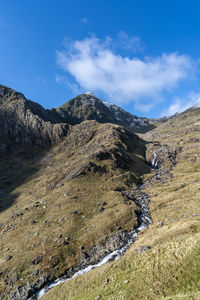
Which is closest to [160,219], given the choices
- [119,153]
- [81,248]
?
[81,248]

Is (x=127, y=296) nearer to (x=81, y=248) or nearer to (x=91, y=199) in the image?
(x=81, y=248)

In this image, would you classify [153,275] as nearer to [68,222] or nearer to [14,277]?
[14,277]

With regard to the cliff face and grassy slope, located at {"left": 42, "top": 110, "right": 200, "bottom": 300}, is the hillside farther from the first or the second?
the cliff face

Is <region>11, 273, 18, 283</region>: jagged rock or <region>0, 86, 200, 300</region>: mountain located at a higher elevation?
<region>0, 86, 200, 300</region>: mountain

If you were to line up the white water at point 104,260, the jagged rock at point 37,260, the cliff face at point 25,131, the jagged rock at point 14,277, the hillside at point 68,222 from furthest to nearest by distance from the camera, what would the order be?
the cliff face at point 25,131, the jagged rock at point 37,260, the hillside at point 68,222, the jagged rock at point 14,277, the white water at point 104,260

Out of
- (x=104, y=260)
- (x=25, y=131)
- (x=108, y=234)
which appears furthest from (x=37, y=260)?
(x=25, y=131)

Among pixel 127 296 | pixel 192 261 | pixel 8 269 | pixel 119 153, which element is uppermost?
pixel 119 153

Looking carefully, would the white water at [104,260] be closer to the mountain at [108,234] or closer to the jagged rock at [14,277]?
the mountain at [108,234]

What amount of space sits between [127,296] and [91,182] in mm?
48158

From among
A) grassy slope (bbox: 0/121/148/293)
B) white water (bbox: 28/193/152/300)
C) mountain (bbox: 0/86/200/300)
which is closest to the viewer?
mountain (bbox: 0/86/200/300)

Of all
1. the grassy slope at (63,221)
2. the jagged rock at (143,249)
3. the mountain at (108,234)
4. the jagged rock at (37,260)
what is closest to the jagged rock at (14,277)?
the mountain at (108,234)

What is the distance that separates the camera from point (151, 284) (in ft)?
59.5

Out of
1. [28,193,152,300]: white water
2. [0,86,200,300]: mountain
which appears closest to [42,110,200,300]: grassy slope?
[0,86,200,300]: mountain

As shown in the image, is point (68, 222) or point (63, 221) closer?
point (68, 222)
